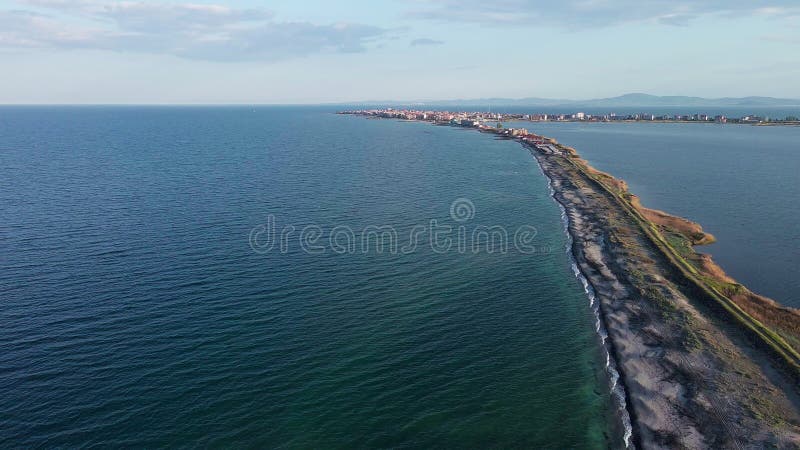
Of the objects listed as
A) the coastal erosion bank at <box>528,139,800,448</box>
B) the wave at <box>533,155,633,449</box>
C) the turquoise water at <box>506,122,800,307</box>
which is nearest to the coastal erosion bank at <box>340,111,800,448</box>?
the coastal erosion bank at <box>528,139,800,448</box>

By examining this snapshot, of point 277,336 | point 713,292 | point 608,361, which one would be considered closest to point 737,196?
point 713,292

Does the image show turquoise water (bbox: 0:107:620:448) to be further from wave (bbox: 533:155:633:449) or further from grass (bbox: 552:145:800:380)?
grass (bbox: 552:145:800:380)

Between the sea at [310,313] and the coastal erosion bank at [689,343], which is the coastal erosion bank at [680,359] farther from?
the sea at [310,313]

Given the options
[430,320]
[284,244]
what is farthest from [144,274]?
[430,320]

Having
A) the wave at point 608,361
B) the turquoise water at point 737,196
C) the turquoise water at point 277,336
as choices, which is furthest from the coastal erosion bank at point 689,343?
the turquoise water at point 737,196

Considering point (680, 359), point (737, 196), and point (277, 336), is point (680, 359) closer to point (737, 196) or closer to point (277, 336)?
point (277, 336)

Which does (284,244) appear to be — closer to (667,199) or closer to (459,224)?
(459,224)
